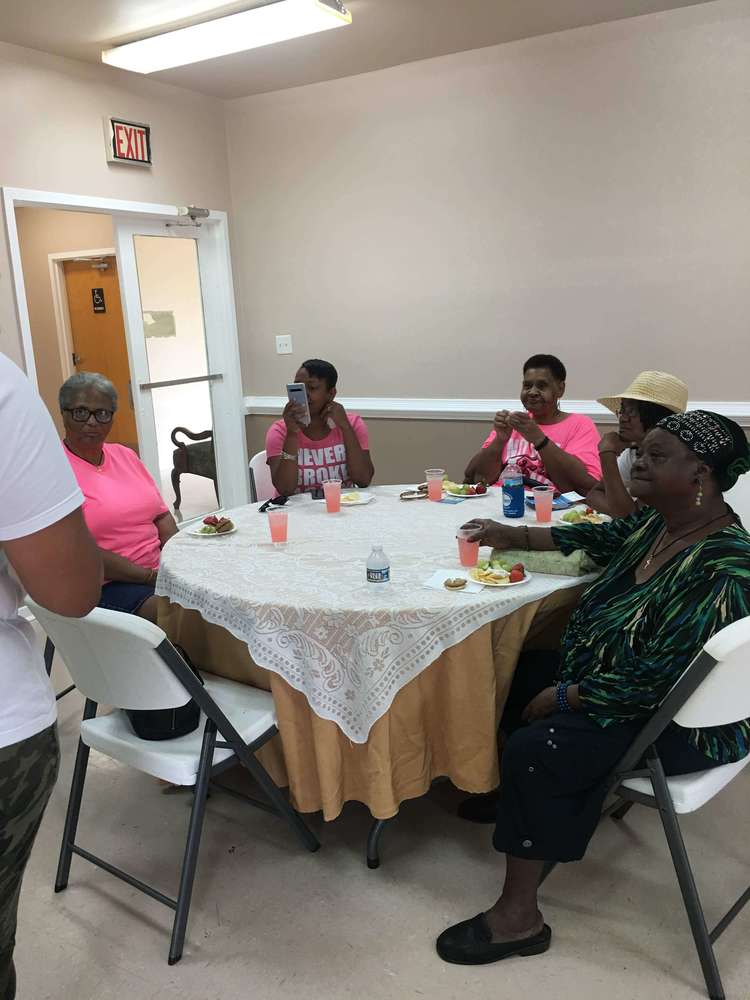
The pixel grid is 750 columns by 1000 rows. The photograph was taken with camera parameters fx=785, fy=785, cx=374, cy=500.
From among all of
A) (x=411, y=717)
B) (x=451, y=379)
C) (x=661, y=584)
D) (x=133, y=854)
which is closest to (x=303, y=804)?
(x=411, y=717)

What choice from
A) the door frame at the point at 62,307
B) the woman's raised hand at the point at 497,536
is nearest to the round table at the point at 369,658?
the woman's raised hand at the point at 497,536

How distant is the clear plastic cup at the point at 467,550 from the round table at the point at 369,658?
59 mm

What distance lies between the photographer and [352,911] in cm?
198

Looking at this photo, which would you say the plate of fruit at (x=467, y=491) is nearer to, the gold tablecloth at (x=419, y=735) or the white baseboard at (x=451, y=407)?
the gold tablecloth at (x=419, y=735)

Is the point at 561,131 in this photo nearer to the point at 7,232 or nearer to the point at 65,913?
the point at 7,232

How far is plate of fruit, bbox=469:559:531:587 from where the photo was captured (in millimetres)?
2061

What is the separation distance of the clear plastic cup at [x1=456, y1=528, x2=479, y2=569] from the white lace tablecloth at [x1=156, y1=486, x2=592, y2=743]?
40 mm

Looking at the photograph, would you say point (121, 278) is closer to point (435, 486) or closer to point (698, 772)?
point (435, 486)

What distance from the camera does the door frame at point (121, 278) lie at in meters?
3.95

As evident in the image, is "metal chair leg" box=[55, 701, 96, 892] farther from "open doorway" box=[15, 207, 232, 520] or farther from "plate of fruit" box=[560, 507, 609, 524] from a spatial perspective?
"open doorway" box=[15, 207, 232, 520]

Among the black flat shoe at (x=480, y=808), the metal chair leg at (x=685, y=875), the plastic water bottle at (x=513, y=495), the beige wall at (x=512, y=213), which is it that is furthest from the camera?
the beige wall at (x=512, y=213)

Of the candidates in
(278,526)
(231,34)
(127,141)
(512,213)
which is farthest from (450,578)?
(127,141)

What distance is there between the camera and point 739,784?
249 cm

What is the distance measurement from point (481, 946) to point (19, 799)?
1.19 meters
